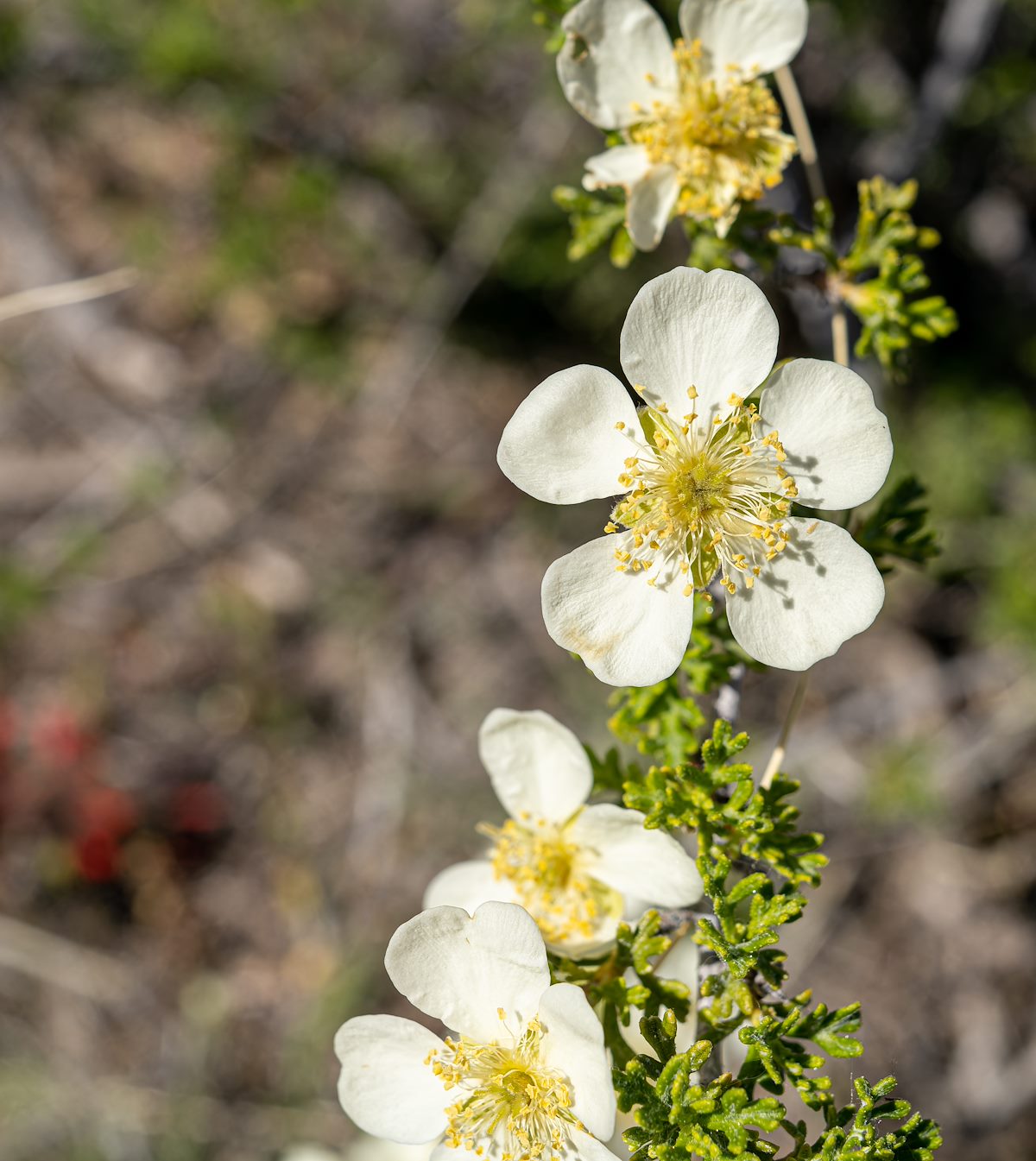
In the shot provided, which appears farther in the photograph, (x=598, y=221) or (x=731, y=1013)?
(x=598, y=221)

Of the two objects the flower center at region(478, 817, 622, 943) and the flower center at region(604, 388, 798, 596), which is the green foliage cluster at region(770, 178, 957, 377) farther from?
the flower center at region(478, 817, 622, 943)

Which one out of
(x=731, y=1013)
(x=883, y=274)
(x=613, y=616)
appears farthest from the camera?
(x=883, y=274)

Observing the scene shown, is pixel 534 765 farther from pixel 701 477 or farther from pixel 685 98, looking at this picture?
pixel 685 98

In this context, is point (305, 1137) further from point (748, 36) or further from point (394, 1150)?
point (748, 36)

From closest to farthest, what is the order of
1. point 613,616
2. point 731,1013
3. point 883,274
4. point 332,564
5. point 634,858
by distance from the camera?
1. point 731,1013
2. point 613,616
3. point 634,858
4. point 883,274
5. point 332,564

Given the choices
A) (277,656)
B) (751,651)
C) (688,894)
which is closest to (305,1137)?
(277,656)

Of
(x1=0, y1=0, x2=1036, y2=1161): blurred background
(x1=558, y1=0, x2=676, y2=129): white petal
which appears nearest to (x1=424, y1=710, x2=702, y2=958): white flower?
(x1=558, y1=0, x2=676, y2=129): white petal

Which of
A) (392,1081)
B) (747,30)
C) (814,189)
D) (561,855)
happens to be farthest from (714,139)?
(392,1081)
